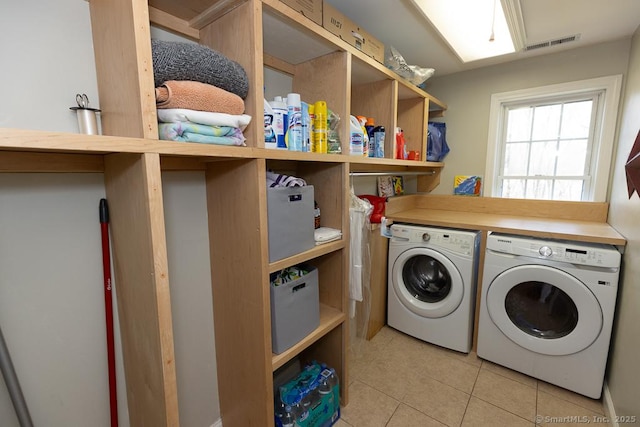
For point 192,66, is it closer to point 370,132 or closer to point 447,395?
point 370,132

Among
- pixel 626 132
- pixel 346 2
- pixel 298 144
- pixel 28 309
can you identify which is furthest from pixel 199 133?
pixel 626 132

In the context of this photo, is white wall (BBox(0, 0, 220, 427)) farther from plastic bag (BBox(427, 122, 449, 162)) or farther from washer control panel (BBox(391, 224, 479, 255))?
plastic bag (BBox(427, 122, 449, 162))

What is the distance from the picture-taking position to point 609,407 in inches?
59.5

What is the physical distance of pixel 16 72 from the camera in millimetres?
776

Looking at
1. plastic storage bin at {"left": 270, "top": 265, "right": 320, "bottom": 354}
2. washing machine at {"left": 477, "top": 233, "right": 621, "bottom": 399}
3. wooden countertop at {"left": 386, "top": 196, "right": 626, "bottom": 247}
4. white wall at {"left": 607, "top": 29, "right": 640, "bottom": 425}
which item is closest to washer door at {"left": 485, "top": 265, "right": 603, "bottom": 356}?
washing machine at {"left": 477, "top": 233, "right": 621, "bottom": 399}

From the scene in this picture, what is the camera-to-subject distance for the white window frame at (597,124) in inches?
79.7

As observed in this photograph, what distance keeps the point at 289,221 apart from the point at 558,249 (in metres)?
1.57

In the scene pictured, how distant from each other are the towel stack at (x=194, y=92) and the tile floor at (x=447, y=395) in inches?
62.9

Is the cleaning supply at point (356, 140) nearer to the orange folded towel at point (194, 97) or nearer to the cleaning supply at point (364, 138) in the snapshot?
the cleaning supply at point (364, 138)

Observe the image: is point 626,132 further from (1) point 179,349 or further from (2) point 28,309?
(2) point 28,309

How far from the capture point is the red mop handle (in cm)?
95

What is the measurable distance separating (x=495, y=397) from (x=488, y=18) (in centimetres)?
218

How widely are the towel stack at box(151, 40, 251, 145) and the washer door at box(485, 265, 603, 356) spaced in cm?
183

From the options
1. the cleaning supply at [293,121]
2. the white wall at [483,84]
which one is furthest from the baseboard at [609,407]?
the cleaning supply at [293,121]
